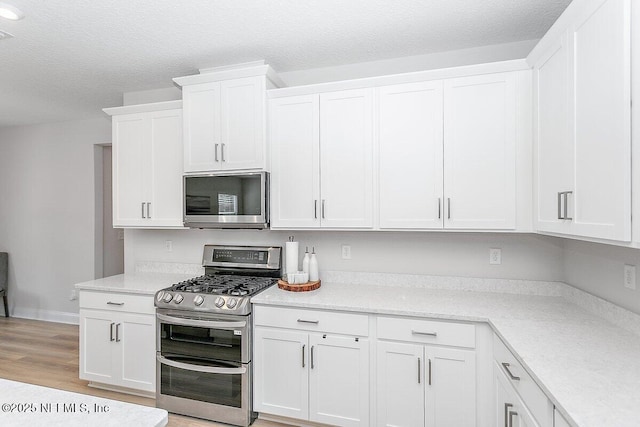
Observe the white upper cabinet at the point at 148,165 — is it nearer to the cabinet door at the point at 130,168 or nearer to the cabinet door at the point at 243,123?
the cabinet door at the point at 130,168

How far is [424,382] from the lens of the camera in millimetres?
2064

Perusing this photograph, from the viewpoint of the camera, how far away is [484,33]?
7.95 feet

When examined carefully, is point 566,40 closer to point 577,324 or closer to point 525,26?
point 525,26

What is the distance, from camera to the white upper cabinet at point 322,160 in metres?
2.52

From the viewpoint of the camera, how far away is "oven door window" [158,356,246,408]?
7.84 ft

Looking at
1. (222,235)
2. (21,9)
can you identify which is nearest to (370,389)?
(222,235)

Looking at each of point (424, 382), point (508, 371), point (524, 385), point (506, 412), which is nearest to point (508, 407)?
point (506, 412)

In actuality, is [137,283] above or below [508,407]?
above

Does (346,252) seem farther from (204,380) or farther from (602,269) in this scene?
(602,269)

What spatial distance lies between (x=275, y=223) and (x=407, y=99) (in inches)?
51.7

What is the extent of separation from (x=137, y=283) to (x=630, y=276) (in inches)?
129

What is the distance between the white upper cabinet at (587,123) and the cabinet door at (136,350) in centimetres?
278

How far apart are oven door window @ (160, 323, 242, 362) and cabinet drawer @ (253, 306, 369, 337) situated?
0.20 m

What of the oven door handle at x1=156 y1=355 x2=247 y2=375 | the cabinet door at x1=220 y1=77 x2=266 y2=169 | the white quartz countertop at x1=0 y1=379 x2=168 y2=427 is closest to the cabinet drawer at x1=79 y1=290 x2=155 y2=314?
the oven door handle at x1=156 y1=355 x2=247 y2=375
